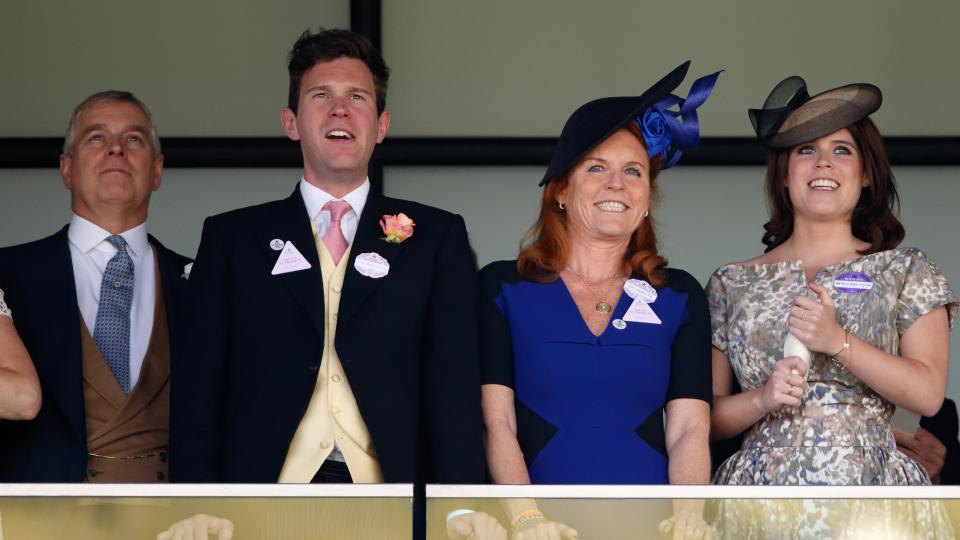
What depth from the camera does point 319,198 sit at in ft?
11.2

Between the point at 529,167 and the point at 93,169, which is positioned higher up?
the point at 529,167

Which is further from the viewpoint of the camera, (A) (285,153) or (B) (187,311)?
(A) (285,153)

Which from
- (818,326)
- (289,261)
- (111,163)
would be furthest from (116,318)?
(818,326)

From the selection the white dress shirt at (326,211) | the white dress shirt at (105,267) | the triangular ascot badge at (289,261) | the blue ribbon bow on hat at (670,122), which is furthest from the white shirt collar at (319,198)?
the blue ribbon bow on hat at (670,122)

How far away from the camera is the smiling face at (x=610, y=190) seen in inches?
135

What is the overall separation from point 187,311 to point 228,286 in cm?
10

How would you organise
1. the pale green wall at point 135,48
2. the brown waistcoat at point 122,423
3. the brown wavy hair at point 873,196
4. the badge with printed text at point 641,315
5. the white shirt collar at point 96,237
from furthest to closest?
the pale green wall at point 135,48
the white shirt collar at point 96,237
the brown wavy hair at point 873,196
the brown waistcoat at point 122,423
the badge with printed text at point 641,315

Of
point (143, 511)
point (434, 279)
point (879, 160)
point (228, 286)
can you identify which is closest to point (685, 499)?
point (143, 511)

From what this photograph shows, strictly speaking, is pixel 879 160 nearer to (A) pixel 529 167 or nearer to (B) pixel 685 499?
(B) pixel 685 499

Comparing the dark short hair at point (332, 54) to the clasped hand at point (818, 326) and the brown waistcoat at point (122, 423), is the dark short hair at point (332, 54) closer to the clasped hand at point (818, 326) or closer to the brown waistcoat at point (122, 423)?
the brown waistcoat at point (122, 423)

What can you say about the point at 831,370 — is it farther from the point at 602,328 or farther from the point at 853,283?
the point at 602,328

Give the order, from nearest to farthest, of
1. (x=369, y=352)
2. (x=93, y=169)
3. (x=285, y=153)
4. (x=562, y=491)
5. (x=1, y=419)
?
(x=562, y=491) < (x=369, y=352) < (x=1, y=419) < (x=93, y=169) < (x=285, y=153)

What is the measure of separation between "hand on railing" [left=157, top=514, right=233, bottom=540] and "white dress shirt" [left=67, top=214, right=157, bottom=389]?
1.21 meters

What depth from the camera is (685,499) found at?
239cm
